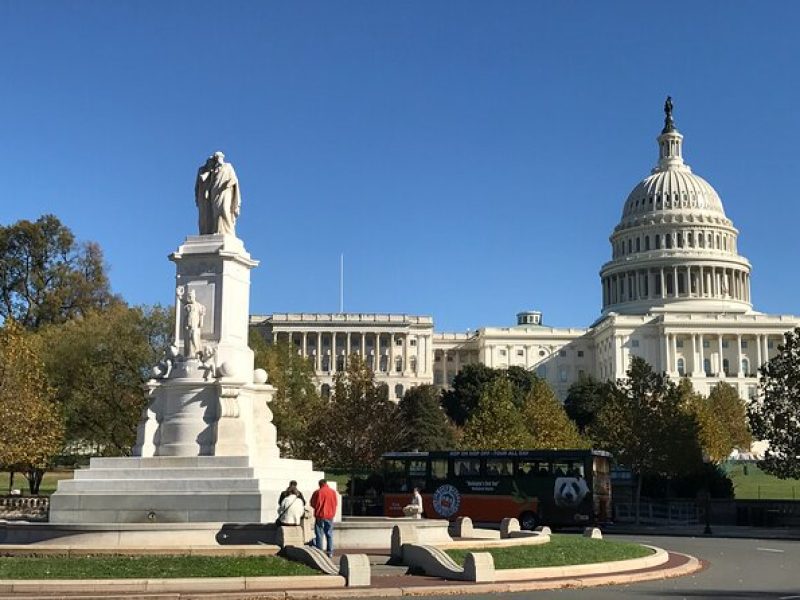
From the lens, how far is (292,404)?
66.6m

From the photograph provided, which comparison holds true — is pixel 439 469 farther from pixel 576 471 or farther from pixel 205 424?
pixel 205 424

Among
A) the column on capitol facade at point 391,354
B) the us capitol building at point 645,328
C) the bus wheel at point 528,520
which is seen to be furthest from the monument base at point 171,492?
the column on capitol facade at point 391,354

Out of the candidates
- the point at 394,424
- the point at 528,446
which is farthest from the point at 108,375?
the point at 528,446

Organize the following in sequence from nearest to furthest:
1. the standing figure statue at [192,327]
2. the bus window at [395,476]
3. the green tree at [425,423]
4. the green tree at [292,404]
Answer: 1. the standing figure statue at [192,327]
2. the bus window at [395,476]
3. the green tree at [292,404]
4. the green tree at [425,423]

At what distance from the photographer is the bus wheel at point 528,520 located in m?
47.8

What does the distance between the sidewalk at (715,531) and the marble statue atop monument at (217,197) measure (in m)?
24.3

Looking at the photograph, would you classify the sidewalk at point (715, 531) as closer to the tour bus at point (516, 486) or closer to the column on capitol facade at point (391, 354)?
the tour bus at point (516, 486)

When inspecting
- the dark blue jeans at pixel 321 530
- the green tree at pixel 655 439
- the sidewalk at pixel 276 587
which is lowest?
the sidewalk at pixel 276 587

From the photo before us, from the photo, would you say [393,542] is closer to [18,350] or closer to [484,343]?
[18,350]

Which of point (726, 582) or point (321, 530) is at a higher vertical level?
point (321, 530)

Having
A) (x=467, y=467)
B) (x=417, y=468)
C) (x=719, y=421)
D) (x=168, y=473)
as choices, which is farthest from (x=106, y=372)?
(x=719, y=421)

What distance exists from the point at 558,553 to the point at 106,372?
3976 centimetres

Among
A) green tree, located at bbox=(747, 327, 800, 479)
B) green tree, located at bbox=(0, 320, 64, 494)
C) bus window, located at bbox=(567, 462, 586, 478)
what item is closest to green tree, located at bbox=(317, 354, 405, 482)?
green tree, located at bbox=(0, 320, 64, 494)

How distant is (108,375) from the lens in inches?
2331
